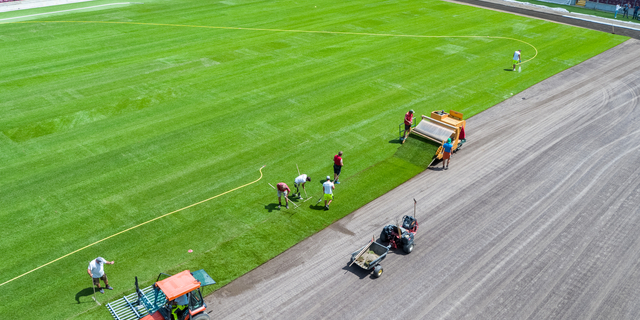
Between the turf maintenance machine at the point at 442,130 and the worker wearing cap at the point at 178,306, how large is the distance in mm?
16091

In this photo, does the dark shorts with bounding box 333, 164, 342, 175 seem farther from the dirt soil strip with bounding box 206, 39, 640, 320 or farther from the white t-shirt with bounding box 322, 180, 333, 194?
the dirt soil strip with bounding box 206, 39, 640, 320

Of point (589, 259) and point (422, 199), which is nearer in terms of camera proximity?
point (589, 259)

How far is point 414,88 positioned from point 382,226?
1738cm

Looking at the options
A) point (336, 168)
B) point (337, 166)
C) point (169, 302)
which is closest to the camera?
point (169, 302)

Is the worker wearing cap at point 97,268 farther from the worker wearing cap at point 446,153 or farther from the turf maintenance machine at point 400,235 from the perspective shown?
the worker wearing cap at point 446,153

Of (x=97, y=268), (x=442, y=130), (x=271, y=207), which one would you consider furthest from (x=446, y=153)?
(x=97, y=268)

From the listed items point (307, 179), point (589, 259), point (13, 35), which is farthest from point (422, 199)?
point (13, 35)

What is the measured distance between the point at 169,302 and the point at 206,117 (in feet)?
59.5

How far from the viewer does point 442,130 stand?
2727 cm

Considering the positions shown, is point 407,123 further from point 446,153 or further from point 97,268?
point 97,268

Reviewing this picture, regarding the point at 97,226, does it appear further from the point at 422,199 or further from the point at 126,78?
the point at 126,78

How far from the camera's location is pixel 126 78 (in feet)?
122

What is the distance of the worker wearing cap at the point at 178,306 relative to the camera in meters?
15.3

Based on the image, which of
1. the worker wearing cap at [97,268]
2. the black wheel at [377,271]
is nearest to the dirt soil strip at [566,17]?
the black wheel at [377,271]
